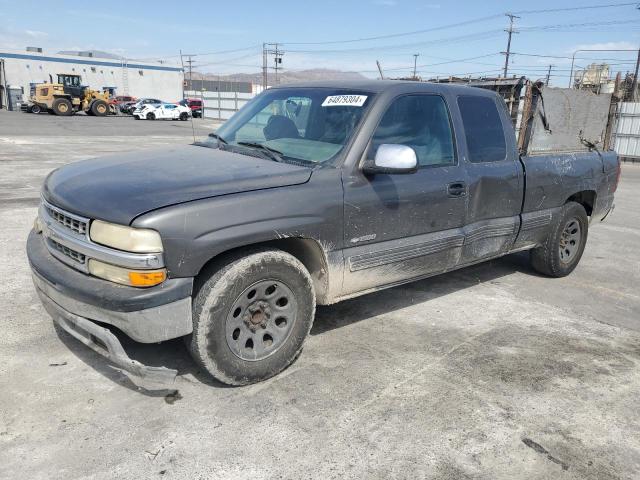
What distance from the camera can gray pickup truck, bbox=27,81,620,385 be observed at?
108 inches

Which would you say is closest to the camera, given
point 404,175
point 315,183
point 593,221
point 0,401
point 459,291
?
point 0,401

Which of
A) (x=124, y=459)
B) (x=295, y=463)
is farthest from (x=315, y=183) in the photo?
(x=124, y=459)

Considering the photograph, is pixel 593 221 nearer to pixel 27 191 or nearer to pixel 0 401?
pixel 0 401

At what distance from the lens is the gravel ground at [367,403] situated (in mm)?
2582

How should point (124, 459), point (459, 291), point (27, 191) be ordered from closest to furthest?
1. point (124, 459)
2. point (459, 291)
3. point (27, 191)

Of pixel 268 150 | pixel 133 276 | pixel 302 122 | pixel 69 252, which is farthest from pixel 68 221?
pixel 302 122

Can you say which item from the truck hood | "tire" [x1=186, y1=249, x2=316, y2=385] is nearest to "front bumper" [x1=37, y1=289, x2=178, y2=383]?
"tire" [x1=186, y1=249, x2=316, y2=385]

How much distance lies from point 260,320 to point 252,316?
0.06 metres

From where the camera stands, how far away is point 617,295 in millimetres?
5246

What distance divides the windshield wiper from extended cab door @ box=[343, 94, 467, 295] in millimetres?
521

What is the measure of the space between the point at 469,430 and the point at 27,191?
8955mm

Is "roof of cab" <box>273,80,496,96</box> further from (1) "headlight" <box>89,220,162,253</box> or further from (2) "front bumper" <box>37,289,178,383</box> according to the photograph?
(2) "front bumper" <box>37,289,178,383</box>

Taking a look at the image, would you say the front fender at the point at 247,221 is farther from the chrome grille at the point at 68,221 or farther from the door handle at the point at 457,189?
the door handle at the point at 457,189

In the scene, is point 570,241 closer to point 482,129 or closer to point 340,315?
point 482,129
